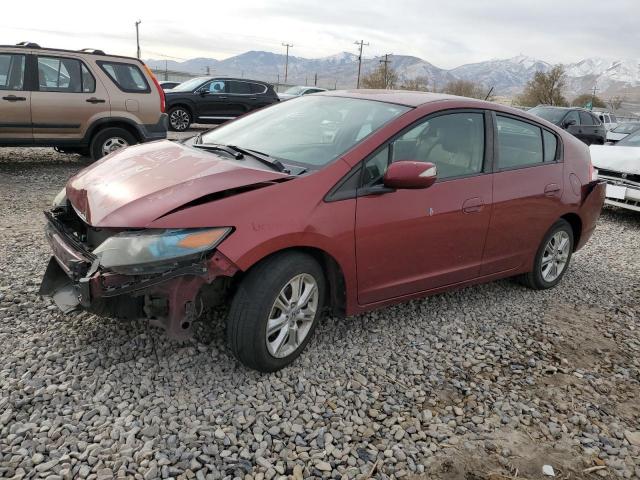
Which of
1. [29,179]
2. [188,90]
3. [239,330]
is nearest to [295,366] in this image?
[239,330]

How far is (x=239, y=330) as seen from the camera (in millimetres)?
2873

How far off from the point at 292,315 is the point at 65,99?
6.70 meters

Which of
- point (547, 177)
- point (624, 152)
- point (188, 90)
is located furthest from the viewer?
point (188, 90)

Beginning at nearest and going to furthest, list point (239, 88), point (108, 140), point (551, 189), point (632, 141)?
point (551, 189) → point (108, 140) → point (632, 141) → point (239, 88)

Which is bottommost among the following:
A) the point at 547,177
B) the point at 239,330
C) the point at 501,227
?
the point at 239,330

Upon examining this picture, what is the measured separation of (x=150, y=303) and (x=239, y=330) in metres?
0.48

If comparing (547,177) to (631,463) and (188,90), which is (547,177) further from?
(188,90)

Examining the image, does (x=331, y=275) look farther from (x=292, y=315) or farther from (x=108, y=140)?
(x=108, y=140)

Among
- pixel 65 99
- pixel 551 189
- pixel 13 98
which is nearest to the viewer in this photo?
pixel 551 189

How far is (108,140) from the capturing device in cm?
847

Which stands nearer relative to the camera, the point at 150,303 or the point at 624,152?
the point at 150,303

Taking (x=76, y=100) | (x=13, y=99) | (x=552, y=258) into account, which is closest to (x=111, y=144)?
(x=76, y=100)

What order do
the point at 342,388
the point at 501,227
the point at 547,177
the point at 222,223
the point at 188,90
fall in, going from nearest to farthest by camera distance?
the point at 222,223
the point at 342,388
the point at 501,227
the point at 547,177
the point at 188,90

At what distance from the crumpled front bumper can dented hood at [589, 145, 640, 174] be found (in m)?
7.43
